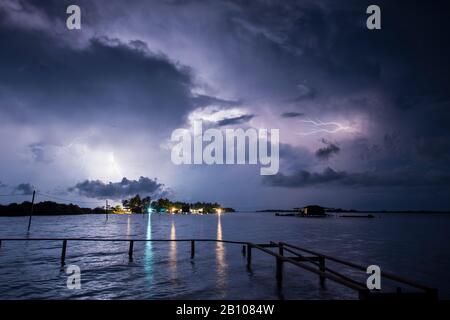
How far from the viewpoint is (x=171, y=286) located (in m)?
19.9

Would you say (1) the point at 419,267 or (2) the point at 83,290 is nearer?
(2) the point at 83,290

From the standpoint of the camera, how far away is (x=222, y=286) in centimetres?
2027

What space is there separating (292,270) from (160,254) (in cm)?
1575

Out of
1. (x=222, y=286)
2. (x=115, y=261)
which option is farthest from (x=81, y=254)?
(x=222, y=286)
